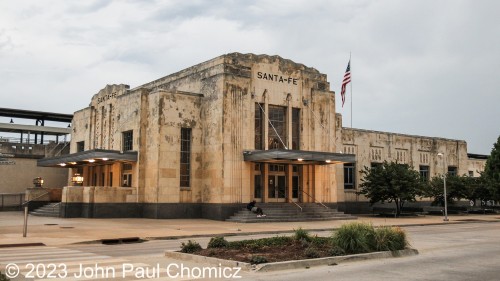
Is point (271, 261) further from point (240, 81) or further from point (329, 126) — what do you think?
point (329, 126)

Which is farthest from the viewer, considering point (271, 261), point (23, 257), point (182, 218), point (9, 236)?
point (182, 218)

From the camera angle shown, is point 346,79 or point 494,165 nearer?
point 346,79

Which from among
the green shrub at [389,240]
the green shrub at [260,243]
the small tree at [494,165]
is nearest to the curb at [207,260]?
the green shrub at [260,243]

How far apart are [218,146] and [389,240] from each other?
75.3ft

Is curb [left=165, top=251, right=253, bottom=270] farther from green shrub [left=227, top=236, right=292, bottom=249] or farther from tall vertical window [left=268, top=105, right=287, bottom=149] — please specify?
tall vertical window [left=268, top=105, right=287, bottom=149]

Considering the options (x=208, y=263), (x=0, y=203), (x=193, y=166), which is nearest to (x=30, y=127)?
(x=0, y=203)

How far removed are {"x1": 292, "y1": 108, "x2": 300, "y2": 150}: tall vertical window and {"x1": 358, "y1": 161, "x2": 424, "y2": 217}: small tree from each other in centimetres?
842

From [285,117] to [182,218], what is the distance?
37.7 ft

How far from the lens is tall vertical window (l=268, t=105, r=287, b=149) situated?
133ft

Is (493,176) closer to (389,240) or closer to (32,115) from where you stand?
(389,240)

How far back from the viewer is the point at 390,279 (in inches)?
471

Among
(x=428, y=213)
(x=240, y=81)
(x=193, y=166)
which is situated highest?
(x=240, y=81)

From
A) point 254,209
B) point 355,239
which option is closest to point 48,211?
point 254,209

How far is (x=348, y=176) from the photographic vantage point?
5003cm
